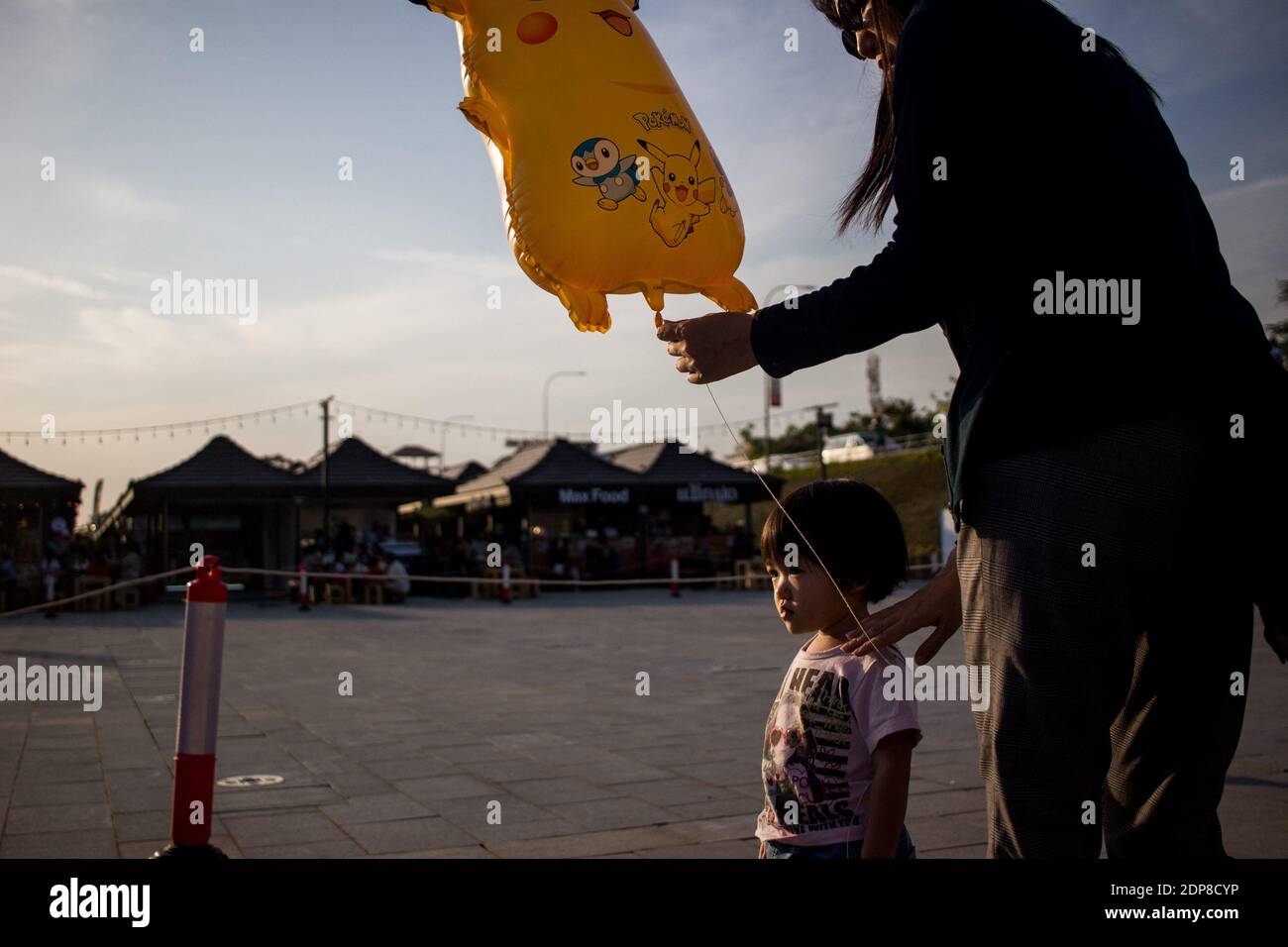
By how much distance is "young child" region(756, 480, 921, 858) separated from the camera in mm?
1928

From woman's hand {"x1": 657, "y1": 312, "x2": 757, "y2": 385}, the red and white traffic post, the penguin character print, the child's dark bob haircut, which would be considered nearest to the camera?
woman's hand {"x1": 657, "y1": 312, "x2": 757, "y2": 385}

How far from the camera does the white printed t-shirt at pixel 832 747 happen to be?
1964mm

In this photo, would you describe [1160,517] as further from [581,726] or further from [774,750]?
[581,726]

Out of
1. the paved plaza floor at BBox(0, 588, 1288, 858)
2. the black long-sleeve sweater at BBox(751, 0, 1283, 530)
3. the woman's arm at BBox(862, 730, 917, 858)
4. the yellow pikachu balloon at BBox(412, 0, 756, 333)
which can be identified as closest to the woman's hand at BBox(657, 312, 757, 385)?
the black long-sleeve sweater at BBox(751, 0, 1283, 530)

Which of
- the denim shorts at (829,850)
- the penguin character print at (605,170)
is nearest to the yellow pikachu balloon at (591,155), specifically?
the penguin character print at (605,170)

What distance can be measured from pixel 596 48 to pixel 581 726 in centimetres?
523

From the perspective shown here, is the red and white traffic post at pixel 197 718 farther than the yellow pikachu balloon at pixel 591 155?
Yes

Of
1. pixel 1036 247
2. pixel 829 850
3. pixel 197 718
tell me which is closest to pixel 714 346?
pixel 1036 247

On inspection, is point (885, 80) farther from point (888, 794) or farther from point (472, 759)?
point (472, 759)

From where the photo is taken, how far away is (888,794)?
190cm

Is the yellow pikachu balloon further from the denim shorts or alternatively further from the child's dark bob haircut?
the denim shorts

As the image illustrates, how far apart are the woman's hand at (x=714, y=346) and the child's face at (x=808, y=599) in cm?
48

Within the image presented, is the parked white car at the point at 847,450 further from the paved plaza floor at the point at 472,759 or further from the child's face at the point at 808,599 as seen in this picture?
the child's face at the point at 808,599

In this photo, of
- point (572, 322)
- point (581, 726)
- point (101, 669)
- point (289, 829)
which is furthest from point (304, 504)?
point (572, 322)
